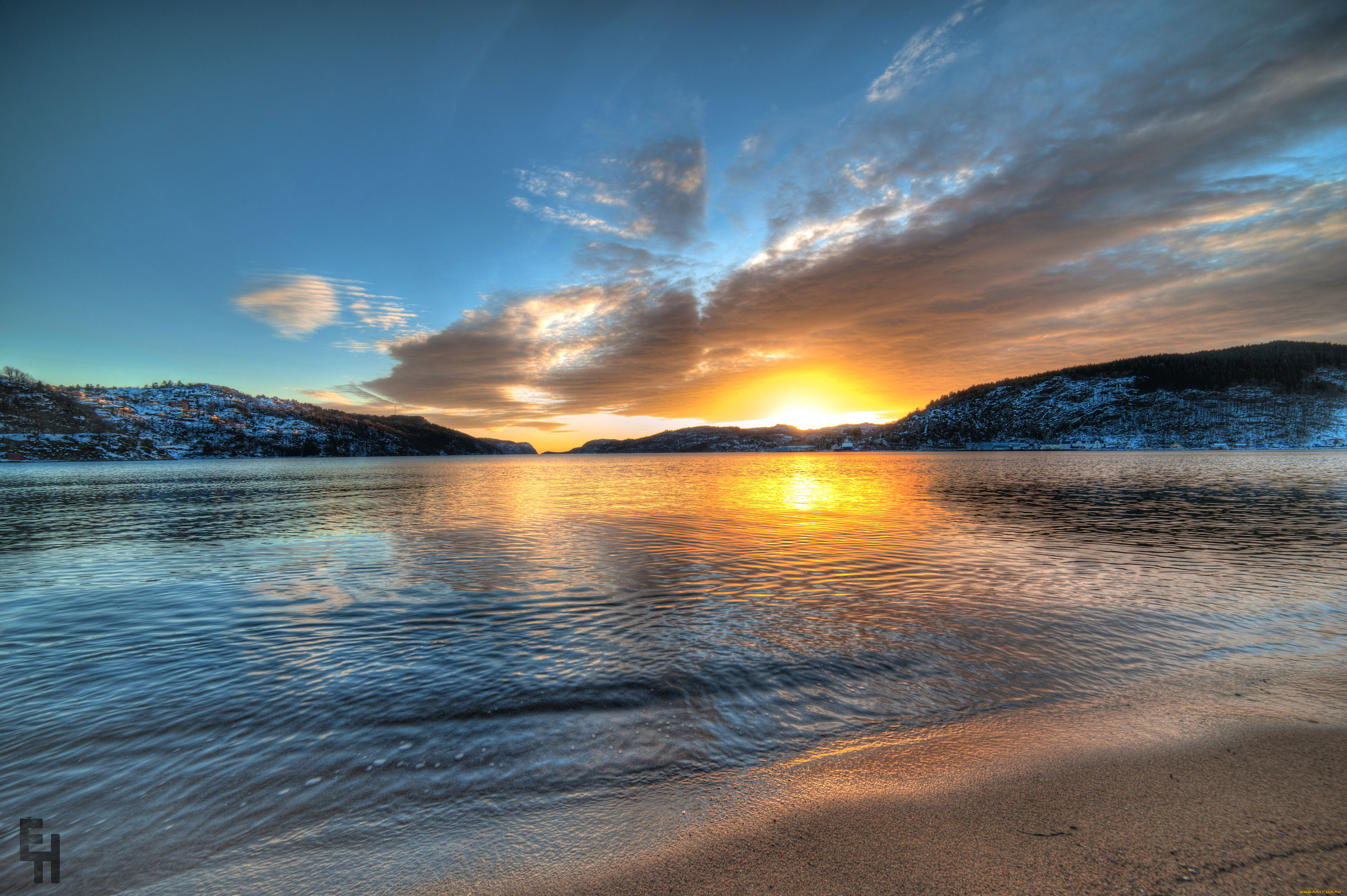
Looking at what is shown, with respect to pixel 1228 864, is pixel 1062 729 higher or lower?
lower

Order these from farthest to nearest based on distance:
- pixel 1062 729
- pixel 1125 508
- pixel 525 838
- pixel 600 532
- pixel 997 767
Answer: pixel 1125 508 → pixel 600 532 → pixel 1062 729 → pixel 997 767 → pixel 525 838

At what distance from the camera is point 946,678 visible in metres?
9.39

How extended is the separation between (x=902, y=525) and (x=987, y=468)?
91.1 m

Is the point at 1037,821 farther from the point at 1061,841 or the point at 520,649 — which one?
the point at 520,649

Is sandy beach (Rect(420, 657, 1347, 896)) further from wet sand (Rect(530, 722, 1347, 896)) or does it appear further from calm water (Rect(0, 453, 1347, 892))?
calm water (Rect(0, 453, 1347, 892))

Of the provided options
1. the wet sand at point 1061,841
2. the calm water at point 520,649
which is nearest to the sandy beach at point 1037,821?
the wet sand at point 1061,841

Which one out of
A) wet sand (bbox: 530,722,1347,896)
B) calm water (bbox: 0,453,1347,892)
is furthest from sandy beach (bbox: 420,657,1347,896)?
calm water (bbox: 0,453,1347,892)

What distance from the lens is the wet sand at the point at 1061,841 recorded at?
431cm

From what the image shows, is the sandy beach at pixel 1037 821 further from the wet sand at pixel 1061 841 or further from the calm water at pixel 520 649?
the calm water at pixel 520 649

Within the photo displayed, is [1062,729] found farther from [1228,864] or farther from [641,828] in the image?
[641,828]

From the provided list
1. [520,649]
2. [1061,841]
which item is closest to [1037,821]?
[1061,841]

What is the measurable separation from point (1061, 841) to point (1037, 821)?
350 mm

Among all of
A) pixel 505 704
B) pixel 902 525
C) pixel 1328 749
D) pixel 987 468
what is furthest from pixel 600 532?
pixel 987 468

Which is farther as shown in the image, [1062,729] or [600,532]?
[600,532]
